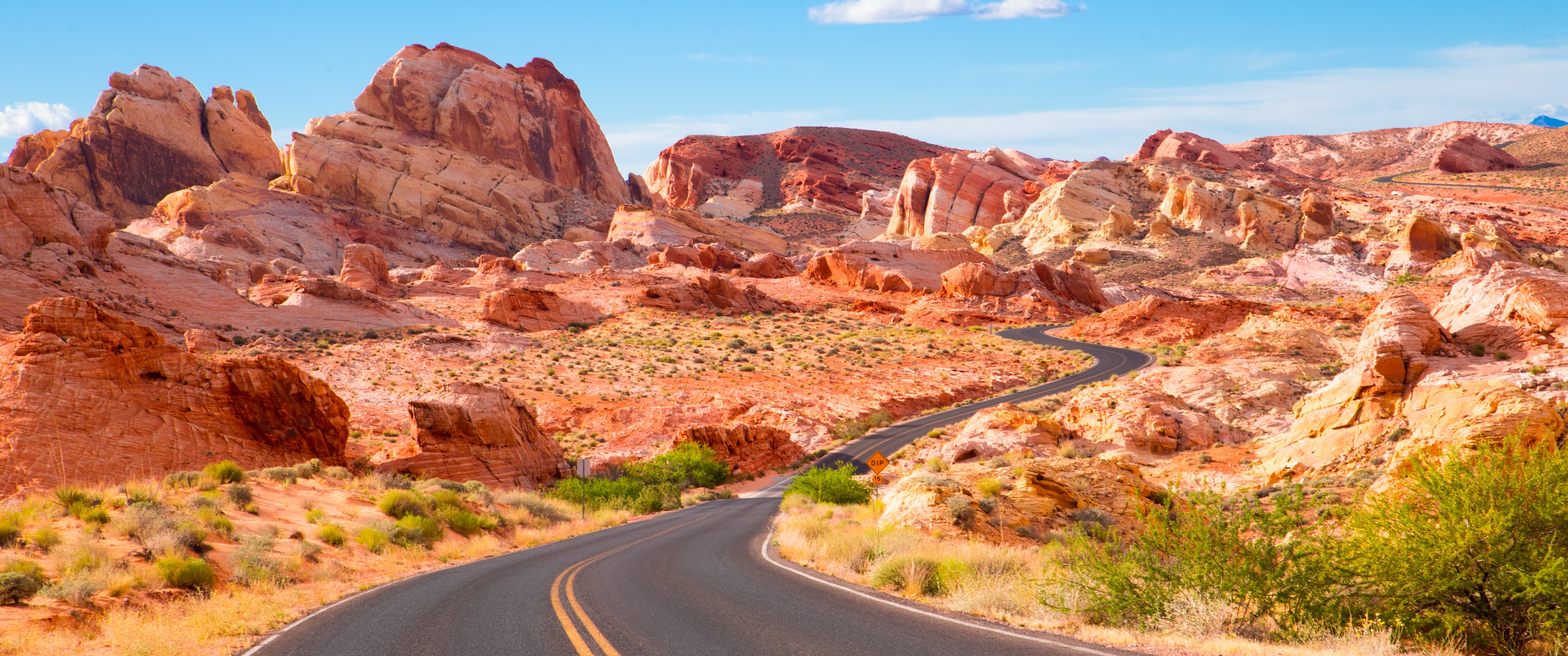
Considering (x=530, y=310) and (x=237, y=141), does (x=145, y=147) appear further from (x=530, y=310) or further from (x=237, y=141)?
(x=530, y=310)

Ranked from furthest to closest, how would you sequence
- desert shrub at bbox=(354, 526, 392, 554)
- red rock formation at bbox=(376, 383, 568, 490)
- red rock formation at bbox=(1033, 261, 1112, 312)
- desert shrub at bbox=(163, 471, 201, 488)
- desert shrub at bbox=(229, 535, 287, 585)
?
red rock formation at bbox=(1033, 261, 1112, 312) → red rock formation at bbox=(376, 383, 568, 490) → desert shrub at bbox=(163, 471, 201, 488) → desert shrub at bbox=(354, 526, 392, 554) → desert shrub at bbox=(229, 535, 287, 585)

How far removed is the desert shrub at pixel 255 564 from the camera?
1242 cm

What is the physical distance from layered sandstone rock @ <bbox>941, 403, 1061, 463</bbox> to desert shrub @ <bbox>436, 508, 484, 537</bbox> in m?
15.3

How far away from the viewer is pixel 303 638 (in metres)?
8.77

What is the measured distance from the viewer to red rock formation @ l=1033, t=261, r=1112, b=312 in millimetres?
77562

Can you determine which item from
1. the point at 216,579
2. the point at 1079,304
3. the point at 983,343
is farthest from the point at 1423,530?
the point at 1079,304

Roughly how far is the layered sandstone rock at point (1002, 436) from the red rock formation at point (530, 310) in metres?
36.7

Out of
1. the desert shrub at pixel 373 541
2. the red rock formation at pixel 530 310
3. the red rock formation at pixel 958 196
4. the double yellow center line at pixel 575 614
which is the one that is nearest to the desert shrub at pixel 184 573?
the desert shrub at pixel 373 541

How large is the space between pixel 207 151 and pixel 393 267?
33332mm

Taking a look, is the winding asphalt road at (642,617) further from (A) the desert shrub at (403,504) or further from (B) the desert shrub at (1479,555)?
(A) the desert shrub at (403,504)

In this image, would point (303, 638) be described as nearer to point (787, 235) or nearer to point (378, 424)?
point (378, 424)

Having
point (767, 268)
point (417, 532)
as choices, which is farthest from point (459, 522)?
point (767, 268)

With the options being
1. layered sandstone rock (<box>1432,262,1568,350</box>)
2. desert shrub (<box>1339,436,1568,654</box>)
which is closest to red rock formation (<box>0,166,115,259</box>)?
desert shrub (<box>1339,436,1568,654</box>)

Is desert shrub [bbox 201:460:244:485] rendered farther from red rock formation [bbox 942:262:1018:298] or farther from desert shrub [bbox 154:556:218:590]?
red rock formation [bbox 942:262:1018:298]
